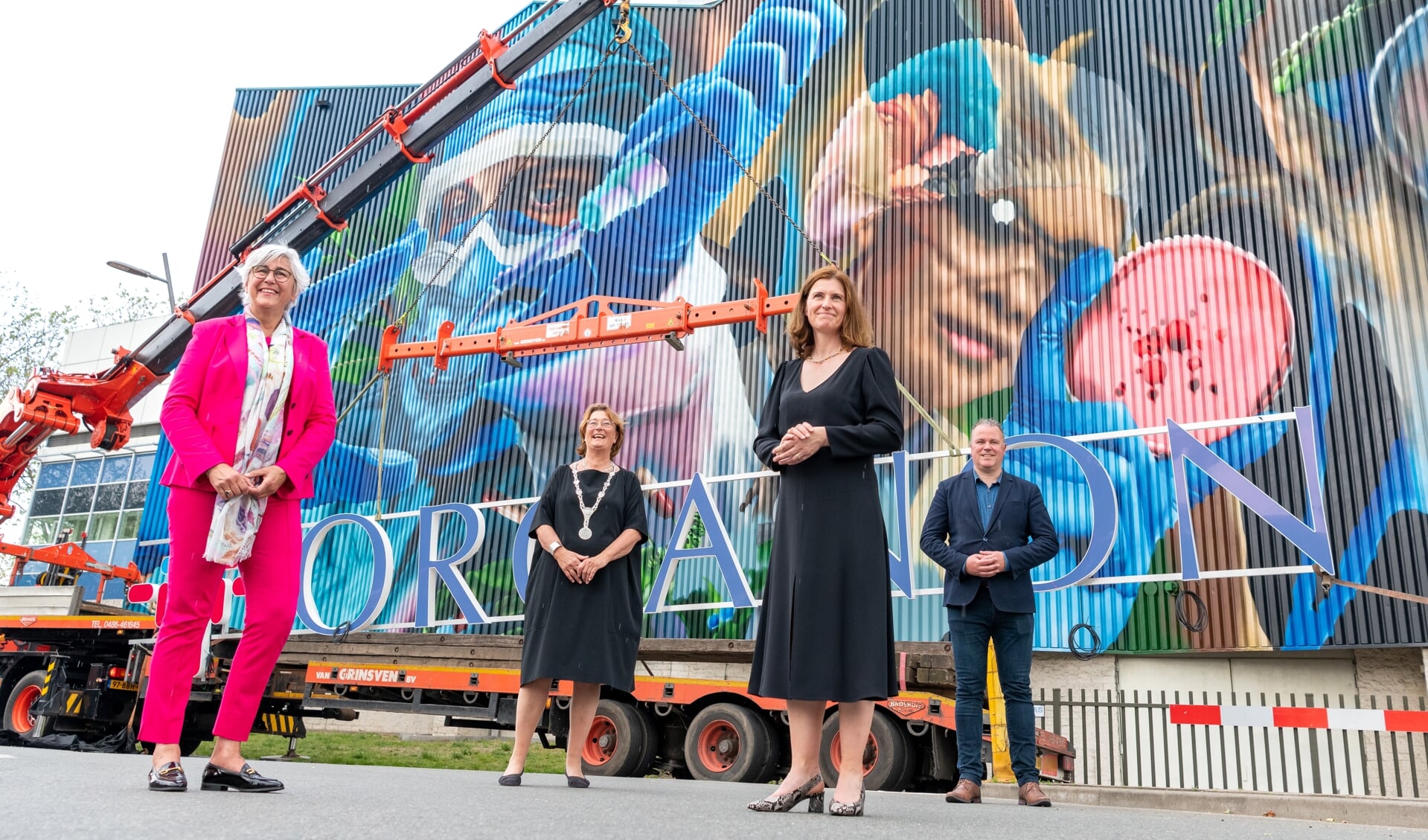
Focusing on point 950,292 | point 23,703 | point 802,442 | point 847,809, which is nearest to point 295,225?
point 23,703

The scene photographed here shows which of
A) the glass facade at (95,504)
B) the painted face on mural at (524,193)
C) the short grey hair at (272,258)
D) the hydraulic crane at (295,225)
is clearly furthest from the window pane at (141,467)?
the short grey hair at (272,258)

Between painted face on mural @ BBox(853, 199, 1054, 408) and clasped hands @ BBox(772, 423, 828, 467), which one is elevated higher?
painted face on mural @ BBox(853, 199, 1054, 408)

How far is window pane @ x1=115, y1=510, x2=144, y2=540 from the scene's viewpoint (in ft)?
81.4

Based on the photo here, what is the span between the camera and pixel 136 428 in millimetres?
25750

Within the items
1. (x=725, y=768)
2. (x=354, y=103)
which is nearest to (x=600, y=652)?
(x=725, y=768)

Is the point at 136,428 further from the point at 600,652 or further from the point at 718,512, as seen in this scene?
the point at 600,652

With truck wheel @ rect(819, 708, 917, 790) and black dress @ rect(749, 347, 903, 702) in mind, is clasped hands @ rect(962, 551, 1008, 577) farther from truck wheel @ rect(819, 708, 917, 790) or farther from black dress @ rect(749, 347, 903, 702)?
truck wheel @ rect(819, 708, 917, 790)

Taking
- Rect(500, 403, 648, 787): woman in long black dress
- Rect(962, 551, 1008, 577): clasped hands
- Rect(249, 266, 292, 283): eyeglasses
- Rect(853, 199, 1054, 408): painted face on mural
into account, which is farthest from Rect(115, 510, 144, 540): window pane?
Rect(962, 551, 1008, 577): clasped hands

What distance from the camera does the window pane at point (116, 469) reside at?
25.5m

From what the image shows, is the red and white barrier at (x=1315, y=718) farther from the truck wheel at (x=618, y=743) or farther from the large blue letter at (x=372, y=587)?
the large blue letter at (x=372, y=587)

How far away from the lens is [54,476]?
88.8 feet

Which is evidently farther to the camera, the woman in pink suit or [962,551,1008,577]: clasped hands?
[962,551,1008,577]: clasped hands

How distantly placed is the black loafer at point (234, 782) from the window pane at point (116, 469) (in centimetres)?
2582

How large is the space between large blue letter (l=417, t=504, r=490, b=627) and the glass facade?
45.2ft
